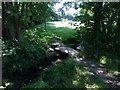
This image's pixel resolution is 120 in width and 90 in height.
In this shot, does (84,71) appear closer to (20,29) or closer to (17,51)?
(17,51)

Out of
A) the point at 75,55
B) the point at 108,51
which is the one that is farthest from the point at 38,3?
the point at 108,51

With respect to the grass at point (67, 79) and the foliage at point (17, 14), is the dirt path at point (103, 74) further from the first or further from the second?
the foliage at point (17, 14)

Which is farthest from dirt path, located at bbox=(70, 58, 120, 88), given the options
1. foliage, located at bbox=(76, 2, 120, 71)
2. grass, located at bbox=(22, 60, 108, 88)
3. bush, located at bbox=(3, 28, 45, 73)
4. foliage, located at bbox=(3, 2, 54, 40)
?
foliage, located at bbox=(3, 2, 54, 40)

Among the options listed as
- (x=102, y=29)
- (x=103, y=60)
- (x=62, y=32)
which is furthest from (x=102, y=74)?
(x=62, y=32)

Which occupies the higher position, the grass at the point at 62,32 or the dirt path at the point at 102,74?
the grass at the point at 62,32

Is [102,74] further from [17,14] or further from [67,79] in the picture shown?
[17,14]

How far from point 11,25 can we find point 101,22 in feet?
14.8

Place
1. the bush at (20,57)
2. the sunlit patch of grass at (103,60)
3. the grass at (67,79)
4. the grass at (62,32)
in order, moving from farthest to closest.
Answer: the grass at (62,32), the sunlit patch of grass at (103,60), the bush at (20,57), the grass at (67,79)

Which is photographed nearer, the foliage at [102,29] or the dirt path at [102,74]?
the dirt path at [102,74]

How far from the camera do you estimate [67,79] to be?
3.88m

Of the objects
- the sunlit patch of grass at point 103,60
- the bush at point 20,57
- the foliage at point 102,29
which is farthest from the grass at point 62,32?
the bush at point 20,57

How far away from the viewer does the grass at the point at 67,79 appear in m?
3.59

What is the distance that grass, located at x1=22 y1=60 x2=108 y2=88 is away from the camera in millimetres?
3592

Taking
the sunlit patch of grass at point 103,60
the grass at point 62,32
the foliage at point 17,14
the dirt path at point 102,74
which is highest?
the foliage at point 17,14
